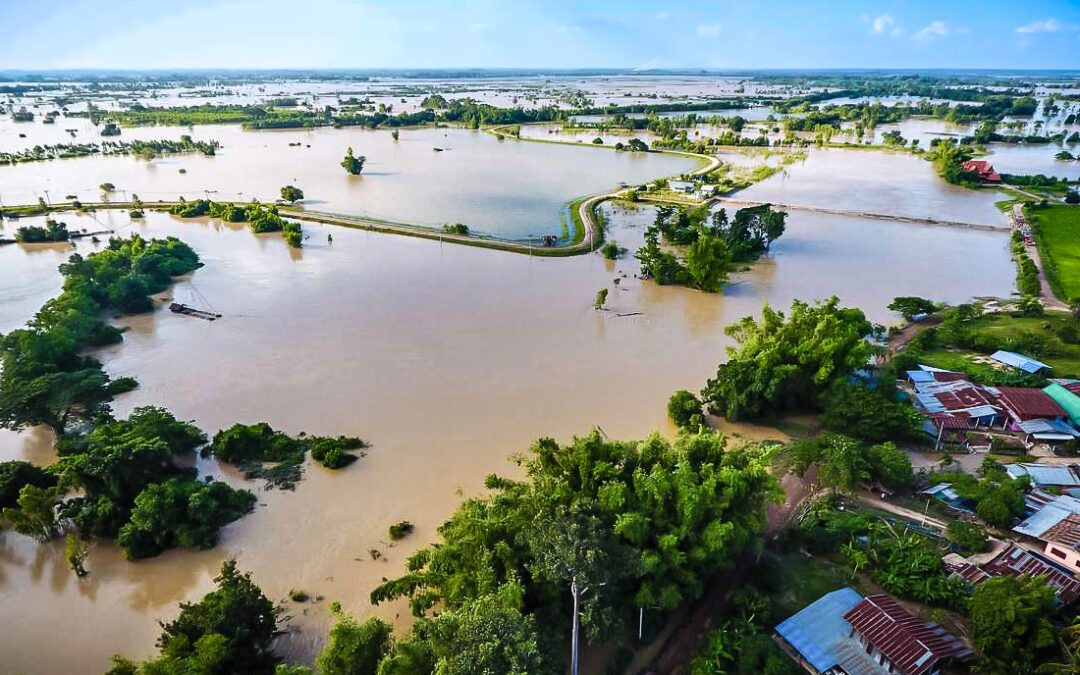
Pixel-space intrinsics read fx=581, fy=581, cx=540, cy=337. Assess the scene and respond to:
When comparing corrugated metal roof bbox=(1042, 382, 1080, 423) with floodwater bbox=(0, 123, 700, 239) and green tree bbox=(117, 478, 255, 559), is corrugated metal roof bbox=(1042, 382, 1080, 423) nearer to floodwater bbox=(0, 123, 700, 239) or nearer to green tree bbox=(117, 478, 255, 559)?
green tree bbox=(117, 478, 255, 559)

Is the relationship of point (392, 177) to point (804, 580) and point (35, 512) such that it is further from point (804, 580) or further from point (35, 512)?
point (804, 580)

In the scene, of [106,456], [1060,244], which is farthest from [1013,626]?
[1060,244]

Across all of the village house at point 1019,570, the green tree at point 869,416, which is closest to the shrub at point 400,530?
the village house at point 1019,570

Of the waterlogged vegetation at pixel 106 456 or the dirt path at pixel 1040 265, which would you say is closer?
the waterlogged vegetation at pixel 106 456

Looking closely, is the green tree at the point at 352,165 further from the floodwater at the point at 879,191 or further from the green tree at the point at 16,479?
the green tree at the point at 16,479

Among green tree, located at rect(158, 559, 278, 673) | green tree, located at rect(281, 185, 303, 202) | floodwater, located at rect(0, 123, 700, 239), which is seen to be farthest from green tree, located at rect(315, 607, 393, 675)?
green tree, located at rect(281, 185, 303, 202)

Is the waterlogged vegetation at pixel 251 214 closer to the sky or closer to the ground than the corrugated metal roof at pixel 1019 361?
closer to the sky

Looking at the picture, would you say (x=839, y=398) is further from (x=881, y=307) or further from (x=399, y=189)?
(x=399, y=189)
